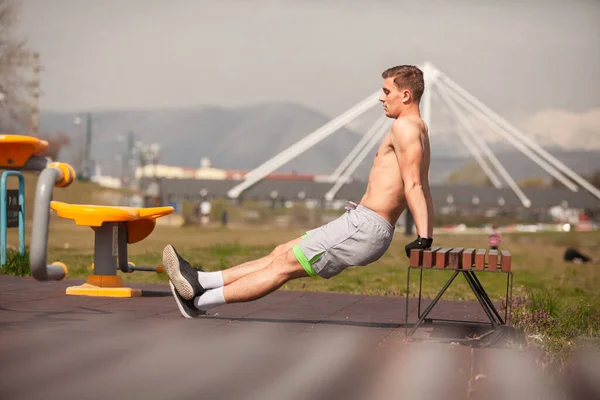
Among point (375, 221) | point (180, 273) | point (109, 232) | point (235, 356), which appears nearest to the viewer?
point (235, 356)

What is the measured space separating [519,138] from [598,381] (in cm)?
6178

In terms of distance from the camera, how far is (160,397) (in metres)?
3.95

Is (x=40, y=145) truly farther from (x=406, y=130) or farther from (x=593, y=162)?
(x=593, y=162)

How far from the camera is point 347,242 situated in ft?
19.1

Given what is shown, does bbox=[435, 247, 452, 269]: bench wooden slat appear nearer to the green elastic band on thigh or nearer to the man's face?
the green elastic band on thigh

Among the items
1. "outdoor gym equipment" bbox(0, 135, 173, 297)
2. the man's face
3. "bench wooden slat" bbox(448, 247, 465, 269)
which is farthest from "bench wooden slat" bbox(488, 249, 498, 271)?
"outdoor gym equipment" bbox(0, 135, 173, 297)

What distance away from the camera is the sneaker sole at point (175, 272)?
6.08 m

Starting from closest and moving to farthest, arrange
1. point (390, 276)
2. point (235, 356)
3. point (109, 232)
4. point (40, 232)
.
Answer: point (235, 356) → point (40, 232) → point (109, 232) → point (390, 276)

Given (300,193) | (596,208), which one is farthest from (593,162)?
(300,193)

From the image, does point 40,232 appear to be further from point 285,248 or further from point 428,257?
point 428,257

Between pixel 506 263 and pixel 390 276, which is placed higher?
pixel 506 263

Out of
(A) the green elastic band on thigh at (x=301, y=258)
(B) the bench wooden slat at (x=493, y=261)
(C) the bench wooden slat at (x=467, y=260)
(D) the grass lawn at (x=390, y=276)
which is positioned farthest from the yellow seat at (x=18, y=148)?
(D) the grass lawn at (x=390, y=276)

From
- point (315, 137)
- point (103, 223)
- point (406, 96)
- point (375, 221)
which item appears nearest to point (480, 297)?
point (375, 221)

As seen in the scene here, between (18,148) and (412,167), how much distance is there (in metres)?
2.56
